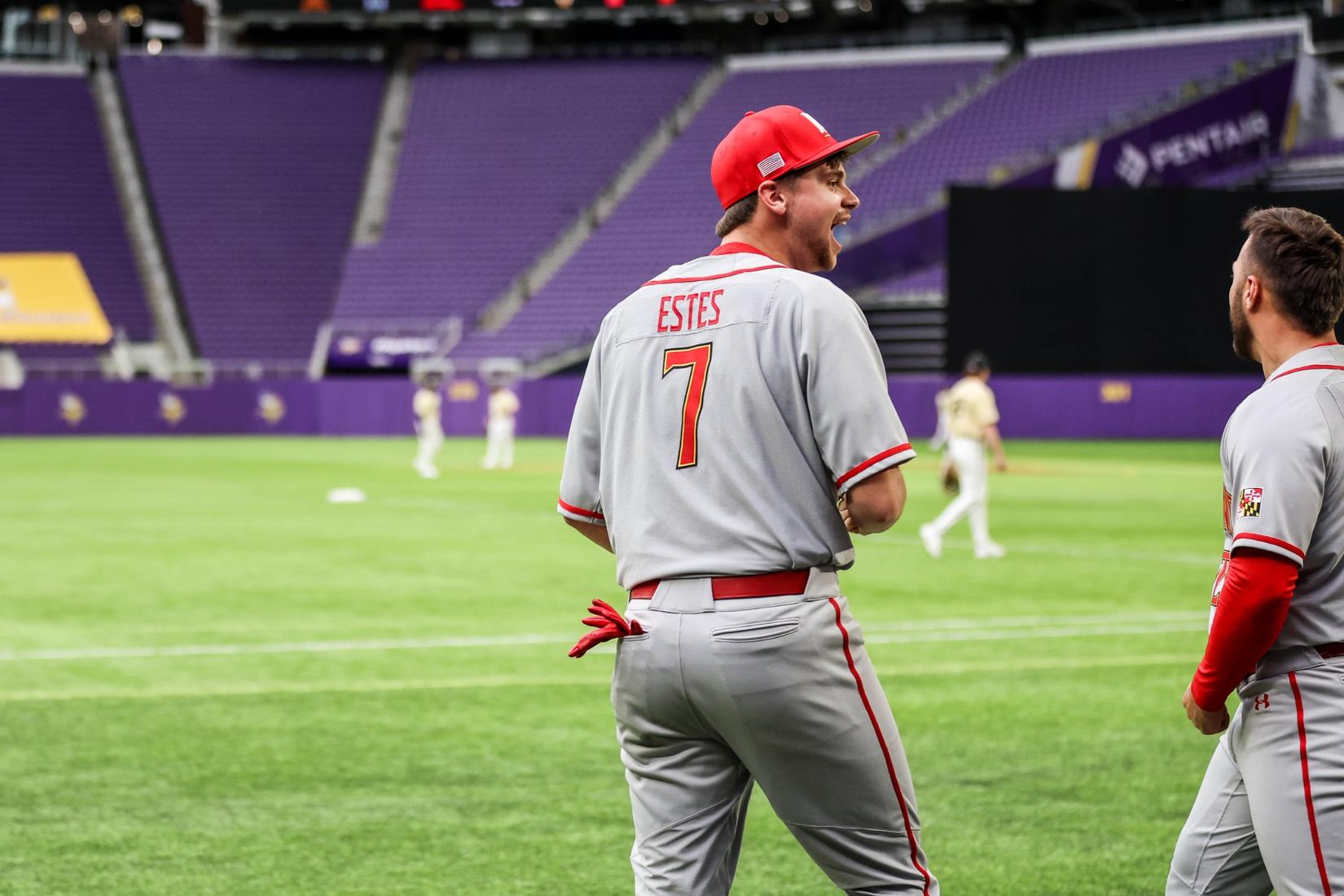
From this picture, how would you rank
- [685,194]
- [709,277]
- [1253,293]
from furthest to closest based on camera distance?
[685,194] < [1253,293] < [709,277]

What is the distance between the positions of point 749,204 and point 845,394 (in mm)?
584

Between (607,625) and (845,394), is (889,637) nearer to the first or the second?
(607,625)

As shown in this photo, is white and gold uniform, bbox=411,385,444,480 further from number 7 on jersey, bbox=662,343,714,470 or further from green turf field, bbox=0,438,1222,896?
number 7 on jersey, bbox=662,343,714,470

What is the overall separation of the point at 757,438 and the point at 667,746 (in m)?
0.74

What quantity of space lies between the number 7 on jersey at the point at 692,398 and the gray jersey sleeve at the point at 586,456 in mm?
316

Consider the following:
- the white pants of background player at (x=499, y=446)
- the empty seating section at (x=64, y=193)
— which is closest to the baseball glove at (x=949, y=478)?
the white pants of background player at (x=499, y=446)

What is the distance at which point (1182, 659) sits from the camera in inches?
422

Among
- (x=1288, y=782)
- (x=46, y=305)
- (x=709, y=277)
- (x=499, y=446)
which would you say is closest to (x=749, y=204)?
(x=709, y=277)

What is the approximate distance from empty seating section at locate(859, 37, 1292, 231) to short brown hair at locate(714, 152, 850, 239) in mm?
44883

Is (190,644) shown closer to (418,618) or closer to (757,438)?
(418,618)

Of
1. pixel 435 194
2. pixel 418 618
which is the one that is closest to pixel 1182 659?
pixel 418 618

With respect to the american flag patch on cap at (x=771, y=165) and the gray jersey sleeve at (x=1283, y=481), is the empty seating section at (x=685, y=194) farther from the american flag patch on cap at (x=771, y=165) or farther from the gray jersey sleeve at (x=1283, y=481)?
the gray jersey sleeve at (x=1283, y=481)

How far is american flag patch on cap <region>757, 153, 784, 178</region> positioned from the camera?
12.5ft

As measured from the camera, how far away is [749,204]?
3885 millimetres
